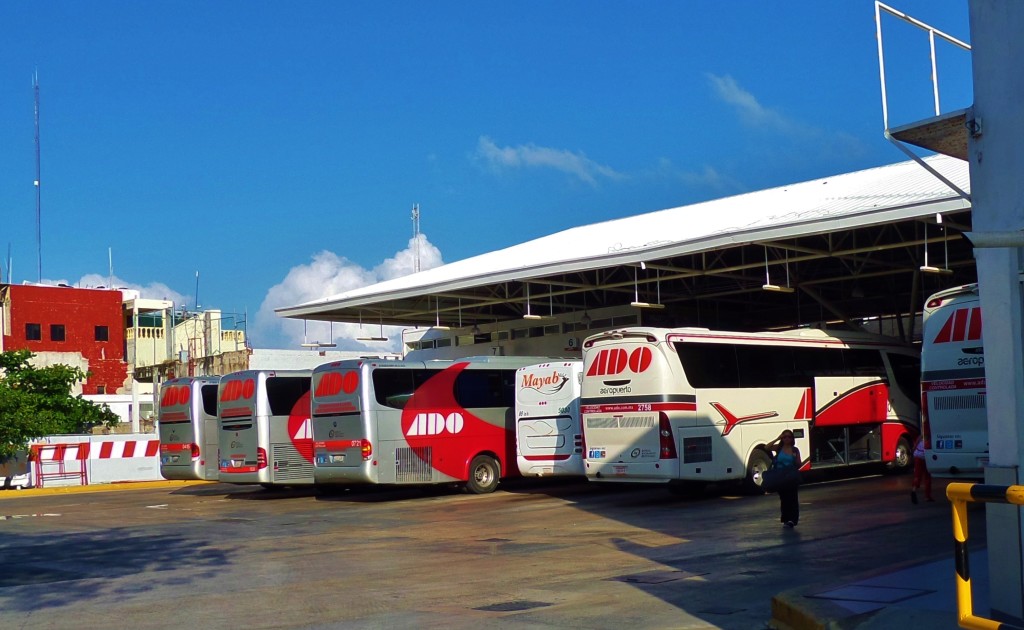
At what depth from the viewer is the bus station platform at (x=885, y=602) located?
8062 mm

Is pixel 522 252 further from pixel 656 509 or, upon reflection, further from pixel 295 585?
pixel 295 585

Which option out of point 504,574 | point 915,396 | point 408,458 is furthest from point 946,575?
point 915,396

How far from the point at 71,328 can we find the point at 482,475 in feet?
134

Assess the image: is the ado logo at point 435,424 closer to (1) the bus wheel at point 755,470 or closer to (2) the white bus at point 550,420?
(2) the white bus at point 550,420

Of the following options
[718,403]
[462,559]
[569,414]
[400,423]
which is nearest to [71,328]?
[400,423]

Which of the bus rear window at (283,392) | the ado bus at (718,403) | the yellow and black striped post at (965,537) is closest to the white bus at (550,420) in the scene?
the ado bus at (718,403)

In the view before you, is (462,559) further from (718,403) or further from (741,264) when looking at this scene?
(741,264)

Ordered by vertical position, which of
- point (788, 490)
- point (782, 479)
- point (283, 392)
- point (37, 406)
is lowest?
point (788, 490)

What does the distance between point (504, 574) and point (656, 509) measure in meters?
7.68

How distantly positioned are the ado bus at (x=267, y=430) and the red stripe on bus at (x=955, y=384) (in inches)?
533

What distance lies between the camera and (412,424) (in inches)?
894

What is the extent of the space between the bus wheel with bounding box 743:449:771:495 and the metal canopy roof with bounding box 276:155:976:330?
467cm

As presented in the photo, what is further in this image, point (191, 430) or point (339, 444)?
point (191, 430)

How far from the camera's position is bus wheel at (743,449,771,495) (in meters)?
21.0
